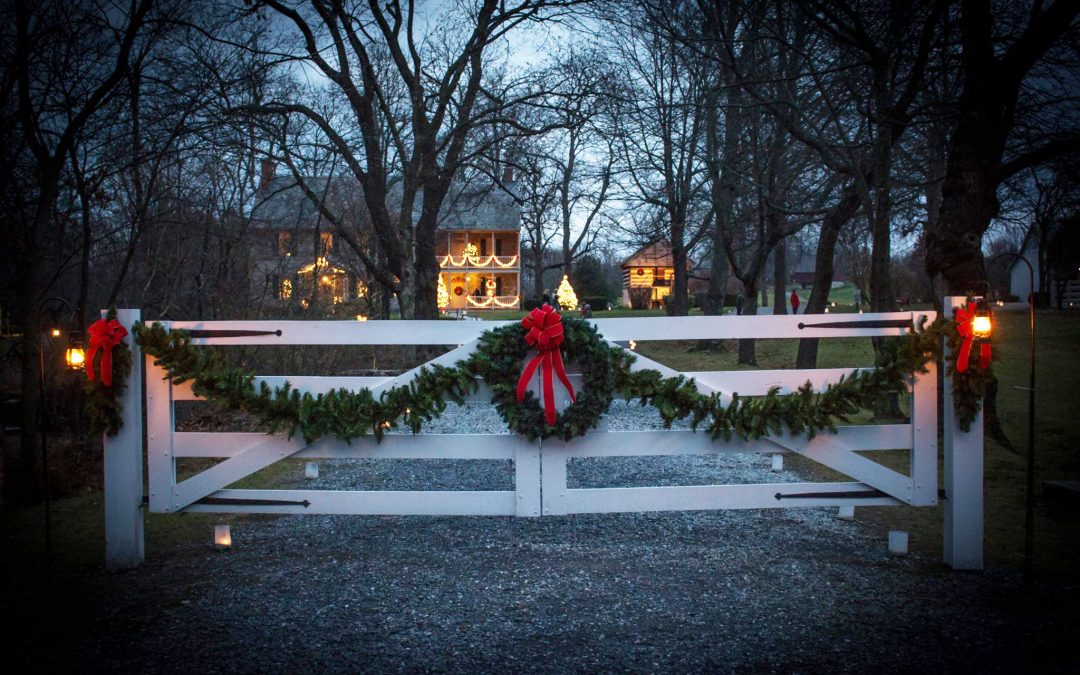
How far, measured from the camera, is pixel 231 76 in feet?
35.5

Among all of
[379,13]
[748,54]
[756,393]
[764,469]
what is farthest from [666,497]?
[379,13]

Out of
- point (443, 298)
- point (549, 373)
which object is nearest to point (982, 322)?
point (549, 373)

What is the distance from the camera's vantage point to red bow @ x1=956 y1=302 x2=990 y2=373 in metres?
4.64

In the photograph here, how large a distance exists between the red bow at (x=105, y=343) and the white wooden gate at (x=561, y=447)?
0.65 ft

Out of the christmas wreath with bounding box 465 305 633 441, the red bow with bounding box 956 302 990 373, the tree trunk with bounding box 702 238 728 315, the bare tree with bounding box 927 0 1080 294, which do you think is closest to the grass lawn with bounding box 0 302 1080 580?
the red bow with bounding box 956 302 990 373

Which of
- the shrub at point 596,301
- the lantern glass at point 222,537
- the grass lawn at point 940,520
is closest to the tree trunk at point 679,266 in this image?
the grass lawn at point 940,520

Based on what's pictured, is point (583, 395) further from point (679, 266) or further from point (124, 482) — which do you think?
point (679, 266)

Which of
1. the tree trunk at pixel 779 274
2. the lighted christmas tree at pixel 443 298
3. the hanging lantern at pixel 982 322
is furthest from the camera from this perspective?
the lighted christmas tree at pixel 443 298

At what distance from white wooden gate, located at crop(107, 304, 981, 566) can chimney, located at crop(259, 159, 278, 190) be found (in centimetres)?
898

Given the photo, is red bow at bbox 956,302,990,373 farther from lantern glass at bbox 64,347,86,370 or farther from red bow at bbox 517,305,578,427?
lantern glass at bbox 64,347,86,370

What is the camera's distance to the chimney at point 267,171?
13.2 metres

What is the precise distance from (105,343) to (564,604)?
325cm

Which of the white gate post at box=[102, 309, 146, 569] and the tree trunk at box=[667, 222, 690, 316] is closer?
the white gate post at box=[102, 309, 146, 569]

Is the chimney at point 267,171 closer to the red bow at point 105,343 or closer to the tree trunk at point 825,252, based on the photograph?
the red bow at point 105,343
